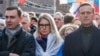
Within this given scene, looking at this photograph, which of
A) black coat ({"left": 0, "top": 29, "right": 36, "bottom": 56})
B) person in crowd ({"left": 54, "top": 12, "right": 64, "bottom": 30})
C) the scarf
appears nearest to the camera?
black coat ({"left": 0, "top": 29, "right": 36, "bottom": 56})

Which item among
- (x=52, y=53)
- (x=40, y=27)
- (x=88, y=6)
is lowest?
(x=52, y=53)

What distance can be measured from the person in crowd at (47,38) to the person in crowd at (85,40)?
485 millimetres

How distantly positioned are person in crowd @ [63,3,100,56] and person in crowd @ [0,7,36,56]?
59 centimetres

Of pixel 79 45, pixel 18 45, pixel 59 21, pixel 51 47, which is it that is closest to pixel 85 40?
pixel 79 45

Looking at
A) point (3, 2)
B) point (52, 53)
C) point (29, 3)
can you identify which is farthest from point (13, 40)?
point (29, 3)

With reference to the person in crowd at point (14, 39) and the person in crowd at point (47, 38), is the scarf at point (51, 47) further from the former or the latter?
the person in crowd at point (14, 39)

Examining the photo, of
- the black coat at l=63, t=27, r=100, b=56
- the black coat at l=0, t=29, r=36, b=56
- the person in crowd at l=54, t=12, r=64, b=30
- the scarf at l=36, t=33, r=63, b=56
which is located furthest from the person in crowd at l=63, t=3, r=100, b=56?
the person in crowd at l=54, t=12, r=64, b=30

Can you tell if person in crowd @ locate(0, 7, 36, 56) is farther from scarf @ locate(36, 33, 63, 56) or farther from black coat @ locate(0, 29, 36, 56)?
scarf @ locate(36, 33, 63, 56)

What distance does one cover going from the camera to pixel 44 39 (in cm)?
624

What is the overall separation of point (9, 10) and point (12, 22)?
0.68ft

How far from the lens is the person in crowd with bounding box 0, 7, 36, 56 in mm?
5590

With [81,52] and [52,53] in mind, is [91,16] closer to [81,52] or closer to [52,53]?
[81,52]

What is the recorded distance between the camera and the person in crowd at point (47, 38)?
616cm

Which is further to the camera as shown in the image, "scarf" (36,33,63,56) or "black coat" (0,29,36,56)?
"scarf" (36,33,63,56)
